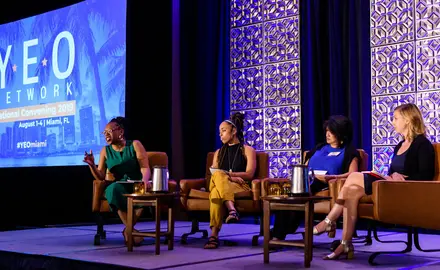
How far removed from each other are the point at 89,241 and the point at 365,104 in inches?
110

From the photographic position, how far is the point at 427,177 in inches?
145

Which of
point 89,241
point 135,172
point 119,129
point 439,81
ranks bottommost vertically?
point 89,241

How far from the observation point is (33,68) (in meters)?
7.82

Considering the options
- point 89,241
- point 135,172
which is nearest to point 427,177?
point 135,172

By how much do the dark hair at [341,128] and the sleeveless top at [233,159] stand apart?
2.41 feet

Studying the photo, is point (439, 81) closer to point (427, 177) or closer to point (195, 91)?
point (427, 177)

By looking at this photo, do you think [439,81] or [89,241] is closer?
[89,241]

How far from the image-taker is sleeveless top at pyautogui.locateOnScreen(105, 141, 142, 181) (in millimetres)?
4812

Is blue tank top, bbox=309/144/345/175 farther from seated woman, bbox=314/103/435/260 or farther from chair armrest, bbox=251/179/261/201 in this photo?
seated woman, bbox=314/103/435/260

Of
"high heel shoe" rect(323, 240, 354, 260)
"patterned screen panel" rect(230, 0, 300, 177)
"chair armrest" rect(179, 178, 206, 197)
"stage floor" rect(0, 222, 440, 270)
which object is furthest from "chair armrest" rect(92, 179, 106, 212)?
"patterned screen panel" rect(230, 0, 300, 177)

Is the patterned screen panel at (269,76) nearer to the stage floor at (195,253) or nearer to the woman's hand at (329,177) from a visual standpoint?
the stage floor at (195,253)

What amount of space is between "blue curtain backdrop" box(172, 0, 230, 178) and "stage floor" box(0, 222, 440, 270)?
1.92 metres

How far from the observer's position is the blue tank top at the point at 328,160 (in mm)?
4441

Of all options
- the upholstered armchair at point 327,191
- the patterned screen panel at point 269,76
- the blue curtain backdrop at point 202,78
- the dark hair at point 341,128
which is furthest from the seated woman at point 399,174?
the blue curtain backdrop at point 202,78
